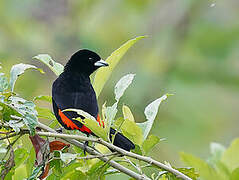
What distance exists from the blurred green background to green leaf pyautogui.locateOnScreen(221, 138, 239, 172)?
2983 millimetres

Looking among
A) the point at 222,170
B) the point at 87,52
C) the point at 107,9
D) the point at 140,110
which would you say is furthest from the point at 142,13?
the point at 222,170

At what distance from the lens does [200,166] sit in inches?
105

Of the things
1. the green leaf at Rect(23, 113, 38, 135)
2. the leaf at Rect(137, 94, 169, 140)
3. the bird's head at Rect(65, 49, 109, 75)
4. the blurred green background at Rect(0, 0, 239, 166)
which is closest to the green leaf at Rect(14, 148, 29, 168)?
the green leaf at Rect(23, 113, 38, 135)

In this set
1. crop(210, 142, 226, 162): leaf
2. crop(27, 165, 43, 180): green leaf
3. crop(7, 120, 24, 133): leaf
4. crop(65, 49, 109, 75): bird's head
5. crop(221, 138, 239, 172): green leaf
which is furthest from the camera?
crop(65, 49, 109, 75): bird's head

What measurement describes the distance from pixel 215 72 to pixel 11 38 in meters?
2.94

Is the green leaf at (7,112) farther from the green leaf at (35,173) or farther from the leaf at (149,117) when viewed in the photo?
the leaf at (149,117)

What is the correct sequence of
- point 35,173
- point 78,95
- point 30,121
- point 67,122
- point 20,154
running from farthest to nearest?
point 78,95 < point 67,122 < point 20,154 < point 35,173 < point 30,121

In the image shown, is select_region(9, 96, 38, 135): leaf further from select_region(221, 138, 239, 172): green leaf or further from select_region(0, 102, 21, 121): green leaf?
select_region(221, 138, 239, 172): green leaf

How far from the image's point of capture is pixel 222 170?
287cm

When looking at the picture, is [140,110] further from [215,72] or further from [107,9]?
[107,9]

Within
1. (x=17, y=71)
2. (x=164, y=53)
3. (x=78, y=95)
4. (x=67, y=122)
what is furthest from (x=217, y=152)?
(x=164, y=53)

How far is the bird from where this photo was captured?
242 centimetres

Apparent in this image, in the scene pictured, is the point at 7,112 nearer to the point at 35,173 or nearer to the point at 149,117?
the point at 35,173

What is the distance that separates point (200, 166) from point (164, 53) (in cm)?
443
